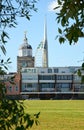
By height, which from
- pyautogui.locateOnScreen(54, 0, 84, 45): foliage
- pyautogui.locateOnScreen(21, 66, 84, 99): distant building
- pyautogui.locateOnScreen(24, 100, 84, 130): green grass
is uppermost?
pyautogui.locateOnScreen(54, 0, 84, 45): foliage

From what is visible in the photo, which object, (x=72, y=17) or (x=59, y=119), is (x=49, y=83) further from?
(x=72, y=17)

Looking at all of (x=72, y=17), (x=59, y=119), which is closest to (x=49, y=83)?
(x=59, y=119)

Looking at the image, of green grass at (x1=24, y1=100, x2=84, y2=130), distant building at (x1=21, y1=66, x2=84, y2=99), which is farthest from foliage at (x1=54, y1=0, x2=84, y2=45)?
distant building at (x1=21, y1=66, x2=84, y2=99)

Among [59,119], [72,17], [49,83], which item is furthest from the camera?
[49,83]

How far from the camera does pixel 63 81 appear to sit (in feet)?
425

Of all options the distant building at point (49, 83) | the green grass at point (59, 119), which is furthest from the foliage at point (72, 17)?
the distant building at point (49, 83)

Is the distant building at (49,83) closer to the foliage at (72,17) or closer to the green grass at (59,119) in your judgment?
the green grass at (59,119)

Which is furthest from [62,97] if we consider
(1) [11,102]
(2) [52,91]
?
(1) [11,102]

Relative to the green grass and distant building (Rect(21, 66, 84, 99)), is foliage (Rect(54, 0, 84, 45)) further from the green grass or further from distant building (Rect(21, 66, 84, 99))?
distant building (Rect(21, 66, 84, 99))

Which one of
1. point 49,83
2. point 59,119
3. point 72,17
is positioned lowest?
point 49,83

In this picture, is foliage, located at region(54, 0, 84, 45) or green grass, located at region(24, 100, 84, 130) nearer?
foliage, located at region(54, 0, 84, 45)

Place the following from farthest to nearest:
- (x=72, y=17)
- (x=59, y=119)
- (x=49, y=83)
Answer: (x=49, y=83) < (x=59, y=119) < (x=72, y=17)

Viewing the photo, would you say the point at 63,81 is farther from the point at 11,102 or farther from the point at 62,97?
the point at 11,102

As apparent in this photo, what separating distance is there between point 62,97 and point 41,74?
396 inches
